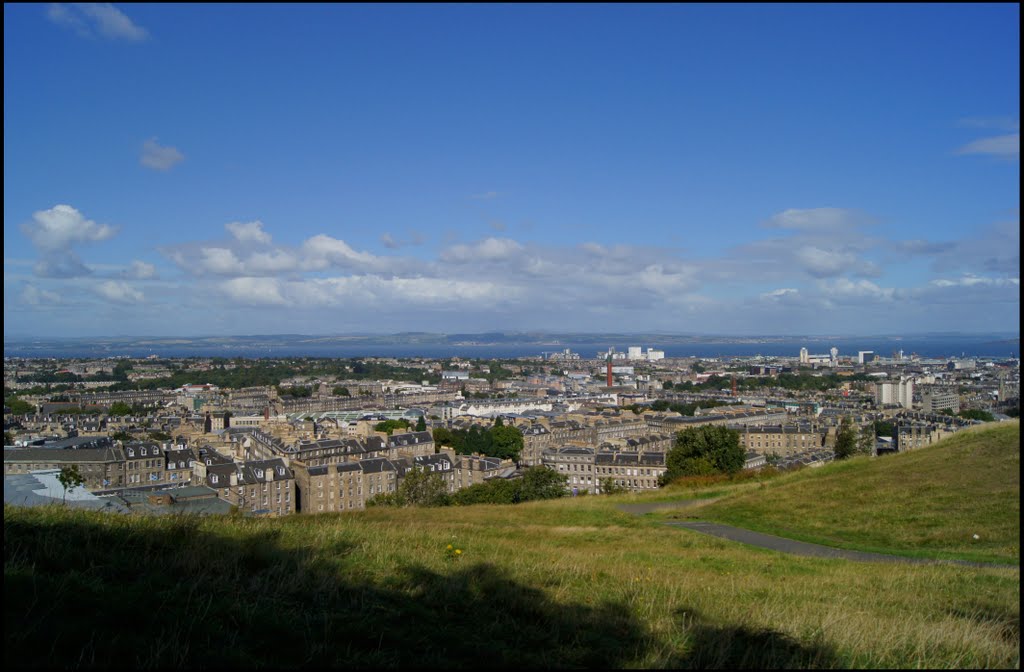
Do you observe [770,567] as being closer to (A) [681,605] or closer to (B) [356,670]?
(A) [681,605]

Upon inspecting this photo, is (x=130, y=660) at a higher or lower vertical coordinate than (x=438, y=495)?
higher

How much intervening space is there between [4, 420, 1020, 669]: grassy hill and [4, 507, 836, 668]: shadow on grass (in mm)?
14

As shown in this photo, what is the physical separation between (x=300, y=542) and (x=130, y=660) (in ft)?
10.2

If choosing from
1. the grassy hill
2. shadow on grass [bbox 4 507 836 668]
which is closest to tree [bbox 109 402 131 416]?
the grassy hill

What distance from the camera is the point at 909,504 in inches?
513

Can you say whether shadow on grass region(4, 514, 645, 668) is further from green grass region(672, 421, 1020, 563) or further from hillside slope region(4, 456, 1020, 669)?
green grass region(672, 421, 1020, 563)

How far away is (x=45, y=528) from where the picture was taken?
5527mm

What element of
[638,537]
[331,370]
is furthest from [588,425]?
[331,370]

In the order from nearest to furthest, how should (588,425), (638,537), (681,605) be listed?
1. (681,605)
2. (638,537)
3. (588,425)

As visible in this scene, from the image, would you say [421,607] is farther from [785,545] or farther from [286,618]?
[785,545]

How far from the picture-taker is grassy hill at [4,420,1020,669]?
3551 millimetres

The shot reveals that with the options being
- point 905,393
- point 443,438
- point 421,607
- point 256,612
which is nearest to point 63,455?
point 443,438

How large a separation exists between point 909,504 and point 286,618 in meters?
12.7

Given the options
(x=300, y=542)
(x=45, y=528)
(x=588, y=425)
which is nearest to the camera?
(x=45, y=528)
